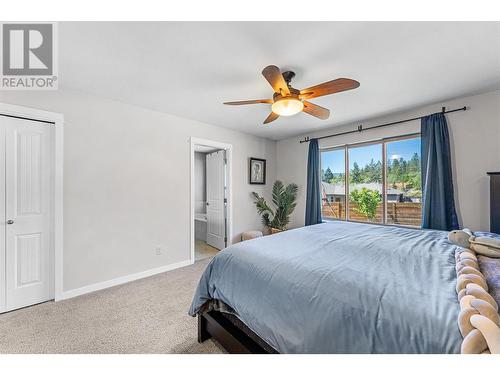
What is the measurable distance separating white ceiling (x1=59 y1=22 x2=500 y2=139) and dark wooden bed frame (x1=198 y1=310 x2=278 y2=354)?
2.05m

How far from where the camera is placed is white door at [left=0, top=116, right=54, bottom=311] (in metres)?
2.06

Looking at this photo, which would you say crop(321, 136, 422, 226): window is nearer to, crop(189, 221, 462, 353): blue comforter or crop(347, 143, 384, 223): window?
crop(347, 143, 384, 223): window

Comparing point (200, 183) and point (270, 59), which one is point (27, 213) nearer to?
point (270, 59)

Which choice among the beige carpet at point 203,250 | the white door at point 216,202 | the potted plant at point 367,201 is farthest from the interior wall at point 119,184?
the potted plant at point 367,201

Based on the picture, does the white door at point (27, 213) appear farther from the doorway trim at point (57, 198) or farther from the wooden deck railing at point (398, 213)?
the wooden deck railing at point (398, 213)

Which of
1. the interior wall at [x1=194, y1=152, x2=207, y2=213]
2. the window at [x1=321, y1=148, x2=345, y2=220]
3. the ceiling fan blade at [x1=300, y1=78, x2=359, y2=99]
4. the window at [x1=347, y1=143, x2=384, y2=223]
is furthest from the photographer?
the interior wall at [x1=194, y1=152, x2=207, y2=213]

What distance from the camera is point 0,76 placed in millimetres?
1916

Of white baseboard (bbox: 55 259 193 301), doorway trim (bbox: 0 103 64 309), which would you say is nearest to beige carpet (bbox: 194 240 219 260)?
white baseboard (bbox: 55 259 193 301)

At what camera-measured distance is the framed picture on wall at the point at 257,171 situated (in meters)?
4.32

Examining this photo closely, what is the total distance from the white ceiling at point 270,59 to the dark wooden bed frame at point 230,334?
2.05m

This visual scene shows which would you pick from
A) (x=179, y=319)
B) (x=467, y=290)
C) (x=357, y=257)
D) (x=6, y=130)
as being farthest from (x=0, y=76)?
(x=467, y=290)

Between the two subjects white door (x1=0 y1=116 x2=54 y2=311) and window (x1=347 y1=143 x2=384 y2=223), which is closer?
white door (x1=0 y1=116 x2=54 y2=311)
